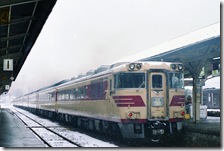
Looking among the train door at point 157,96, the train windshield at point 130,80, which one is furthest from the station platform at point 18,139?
the train door at point 157,96

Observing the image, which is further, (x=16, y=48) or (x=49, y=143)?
(x=16, y=48)

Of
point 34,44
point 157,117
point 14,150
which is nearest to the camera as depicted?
point 14,150

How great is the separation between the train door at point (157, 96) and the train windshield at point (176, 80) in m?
0.28

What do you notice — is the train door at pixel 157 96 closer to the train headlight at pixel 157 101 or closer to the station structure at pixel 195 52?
the train headlight at pixel 157 101

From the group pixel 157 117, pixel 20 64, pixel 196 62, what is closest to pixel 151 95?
pixel 157 117

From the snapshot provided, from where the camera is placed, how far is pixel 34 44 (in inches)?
772

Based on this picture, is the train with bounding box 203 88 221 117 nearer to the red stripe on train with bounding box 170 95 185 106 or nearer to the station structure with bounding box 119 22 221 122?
the station structure with bounding box 119 22 221 122

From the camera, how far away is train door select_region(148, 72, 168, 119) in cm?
1316

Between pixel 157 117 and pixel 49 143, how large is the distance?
13.8ft

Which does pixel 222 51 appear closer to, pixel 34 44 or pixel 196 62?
pixel 196 62

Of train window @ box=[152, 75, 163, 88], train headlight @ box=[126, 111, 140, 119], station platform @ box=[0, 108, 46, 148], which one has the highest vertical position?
train window @ box=[152, 75, 163, 88]

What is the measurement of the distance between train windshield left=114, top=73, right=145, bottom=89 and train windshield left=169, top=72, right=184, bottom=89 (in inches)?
42.1

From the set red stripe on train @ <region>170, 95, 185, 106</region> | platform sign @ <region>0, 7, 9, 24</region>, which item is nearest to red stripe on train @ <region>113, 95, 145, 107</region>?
red stripe on train @ <region>170, 95, 185, 106</region>

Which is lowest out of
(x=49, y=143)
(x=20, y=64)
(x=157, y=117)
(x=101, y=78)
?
(x=49, y=143)
